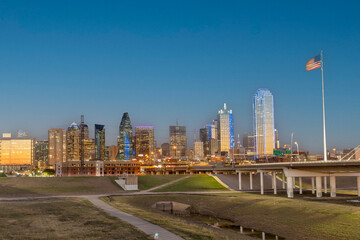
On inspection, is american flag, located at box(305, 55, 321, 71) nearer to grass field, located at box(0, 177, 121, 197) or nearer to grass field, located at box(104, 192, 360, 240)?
grass field, located at box(104, 192, 360, 240)

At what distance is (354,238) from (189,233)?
15.5 m

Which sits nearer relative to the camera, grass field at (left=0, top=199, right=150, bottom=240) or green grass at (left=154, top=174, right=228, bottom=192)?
grass field at (left=0, top=199, right=150, bottom=240)

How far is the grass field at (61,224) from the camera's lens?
30.4 m

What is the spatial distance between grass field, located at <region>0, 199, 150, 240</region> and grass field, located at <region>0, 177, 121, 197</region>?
3079cm

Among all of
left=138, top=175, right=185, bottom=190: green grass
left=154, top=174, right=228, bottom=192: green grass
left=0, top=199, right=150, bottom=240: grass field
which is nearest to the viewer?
left=0, top=199, right=150, bottom=240: grass field

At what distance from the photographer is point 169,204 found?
6681 cm

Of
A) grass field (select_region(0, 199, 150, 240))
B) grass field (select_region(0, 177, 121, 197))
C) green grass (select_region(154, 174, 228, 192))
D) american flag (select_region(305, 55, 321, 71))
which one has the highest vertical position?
american flag (select_region(305, 55, 321, 71))

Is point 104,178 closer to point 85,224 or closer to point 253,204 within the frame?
point 253,204

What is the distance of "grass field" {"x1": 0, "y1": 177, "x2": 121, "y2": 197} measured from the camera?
78438 millimetres

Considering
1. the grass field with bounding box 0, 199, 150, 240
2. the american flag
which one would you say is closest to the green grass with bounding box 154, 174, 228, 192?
the american flag

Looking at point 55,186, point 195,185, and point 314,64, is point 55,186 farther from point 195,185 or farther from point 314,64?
point 314,64

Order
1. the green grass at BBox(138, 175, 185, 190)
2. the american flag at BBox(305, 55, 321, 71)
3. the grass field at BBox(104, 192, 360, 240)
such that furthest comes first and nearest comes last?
the green grass at BBox(138, 175, 185, 190)
the american flag at BBox(305, 55, 321, 71)
the grass field at BBox(104, 192, 360, 240)

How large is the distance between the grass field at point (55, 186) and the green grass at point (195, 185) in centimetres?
1245

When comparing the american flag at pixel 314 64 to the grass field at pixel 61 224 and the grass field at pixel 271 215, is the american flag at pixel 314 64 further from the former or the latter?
the grass field at pixel 61 224
